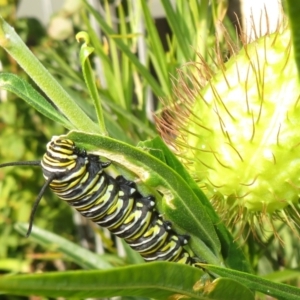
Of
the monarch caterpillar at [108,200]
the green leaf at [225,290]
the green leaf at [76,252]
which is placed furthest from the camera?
the green leaf at [76,252]

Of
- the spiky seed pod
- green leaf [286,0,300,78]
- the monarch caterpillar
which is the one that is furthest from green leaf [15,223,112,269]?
green leaf [286,0,300,78]

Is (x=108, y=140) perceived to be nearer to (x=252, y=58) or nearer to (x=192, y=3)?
(x=252, y=58)

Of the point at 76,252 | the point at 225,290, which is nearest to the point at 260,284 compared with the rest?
the point at 225,290

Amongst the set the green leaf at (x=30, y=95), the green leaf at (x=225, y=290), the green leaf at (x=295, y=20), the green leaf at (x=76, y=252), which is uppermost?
the green leaf at (x=30, y=95)

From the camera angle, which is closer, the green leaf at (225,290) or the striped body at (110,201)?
the green leaf at (225,290)

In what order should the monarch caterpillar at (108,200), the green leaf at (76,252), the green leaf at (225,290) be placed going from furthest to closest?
the green leaf at (76,252)
the monarch caterpillar at (108,200)
the green leaf at (225,290)

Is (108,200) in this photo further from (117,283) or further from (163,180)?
(117,283)

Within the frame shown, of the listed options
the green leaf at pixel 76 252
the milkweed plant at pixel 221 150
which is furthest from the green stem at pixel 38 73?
the green leaf at pixel 76 252

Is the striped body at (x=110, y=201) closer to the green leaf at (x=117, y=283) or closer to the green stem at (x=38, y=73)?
the green stem at (x=38, y=73)
